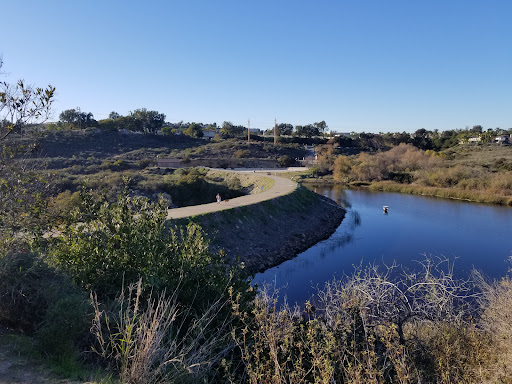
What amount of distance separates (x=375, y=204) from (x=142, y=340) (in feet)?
118

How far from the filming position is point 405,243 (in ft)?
70.6

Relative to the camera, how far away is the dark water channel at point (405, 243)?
1645cm

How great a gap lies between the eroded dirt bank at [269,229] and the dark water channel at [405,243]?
0.84 m

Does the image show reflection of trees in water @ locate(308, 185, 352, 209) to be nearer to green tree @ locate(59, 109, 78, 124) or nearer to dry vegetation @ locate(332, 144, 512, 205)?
dry vegetation @ locate(332, 144, 512, 205)

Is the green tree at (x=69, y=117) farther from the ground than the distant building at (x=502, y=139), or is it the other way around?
the green tree at (x=69, y=117)

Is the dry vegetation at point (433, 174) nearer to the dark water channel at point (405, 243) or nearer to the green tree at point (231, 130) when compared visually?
the dark water channel at point (405, 243)

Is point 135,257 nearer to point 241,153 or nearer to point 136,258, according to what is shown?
point 136,258

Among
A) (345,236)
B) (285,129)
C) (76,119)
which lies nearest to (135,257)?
(345,236)

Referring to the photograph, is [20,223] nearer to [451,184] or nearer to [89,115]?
[451,184]

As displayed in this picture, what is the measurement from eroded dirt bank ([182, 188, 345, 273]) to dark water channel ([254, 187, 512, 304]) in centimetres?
84

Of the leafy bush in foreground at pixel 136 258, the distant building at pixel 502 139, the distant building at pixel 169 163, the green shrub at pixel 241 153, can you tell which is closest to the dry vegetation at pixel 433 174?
the green shrub at pixel 241 153

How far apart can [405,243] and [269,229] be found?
8237 millimetres

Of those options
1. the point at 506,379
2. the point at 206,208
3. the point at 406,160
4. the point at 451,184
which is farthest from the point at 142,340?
the point at 406,160

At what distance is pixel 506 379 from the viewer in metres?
5.14
